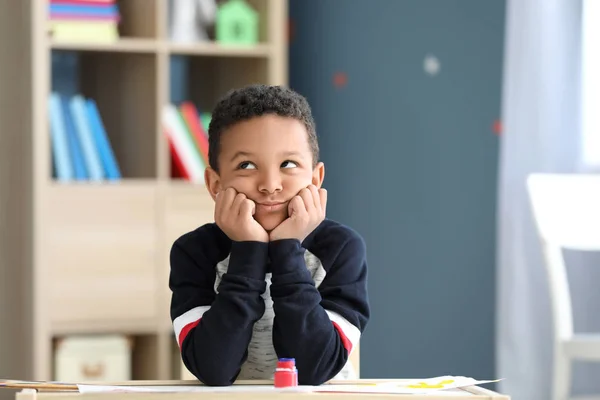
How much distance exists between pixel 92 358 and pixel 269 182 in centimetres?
186

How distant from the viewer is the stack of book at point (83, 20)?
2.78m

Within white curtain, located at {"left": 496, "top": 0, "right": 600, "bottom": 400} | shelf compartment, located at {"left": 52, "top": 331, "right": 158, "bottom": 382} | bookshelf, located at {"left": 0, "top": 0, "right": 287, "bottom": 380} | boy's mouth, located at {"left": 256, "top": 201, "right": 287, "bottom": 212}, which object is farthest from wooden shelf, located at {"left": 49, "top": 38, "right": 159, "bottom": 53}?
boy's mouth, located at {"left": 256, "top": 201, "right": 287, "bottom": 212}

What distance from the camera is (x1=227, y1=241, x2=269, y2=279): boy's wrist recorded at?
3.61 ft

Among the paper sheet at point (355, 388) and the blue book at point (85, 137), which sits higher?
the blue book at point (85, 137)

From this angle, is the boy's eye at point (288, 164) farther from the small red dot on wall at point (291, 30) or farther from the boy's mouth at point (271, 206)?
the small red dot on wall at point (291, 30)

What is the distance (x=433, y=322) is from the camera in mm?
3080

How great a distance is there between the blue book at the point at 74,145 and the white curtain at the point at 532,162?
3.93 feet

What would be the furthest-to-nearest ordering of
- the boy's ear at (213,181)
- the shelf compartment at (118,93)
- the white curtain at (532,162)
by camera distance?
the shelf compartment at (118,93), the white curtain at (532,162), the boy's ear at (213,181)

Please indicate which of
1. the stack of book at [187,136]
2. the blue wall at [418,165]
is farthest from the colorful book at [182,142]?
the blue wall at [418,165]

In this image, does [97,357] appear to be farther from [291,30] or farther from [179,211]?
[291,30]

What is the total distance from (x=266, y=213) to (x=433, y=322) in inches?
79.8


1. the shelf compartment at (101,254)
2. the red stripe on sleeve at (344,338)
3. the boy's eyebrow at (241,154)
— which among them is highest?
the boy's eyebrow at (241,154)

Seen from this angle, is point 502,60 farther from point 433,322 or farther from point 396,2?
point 433,322
